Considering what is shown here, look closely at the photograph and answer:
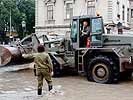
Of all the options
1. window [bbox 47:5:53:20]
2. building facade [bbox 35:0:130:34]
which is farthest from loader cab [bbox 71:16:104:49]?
window [bbox 47:5:53:20]

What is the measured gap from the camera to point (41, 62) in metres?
12.4

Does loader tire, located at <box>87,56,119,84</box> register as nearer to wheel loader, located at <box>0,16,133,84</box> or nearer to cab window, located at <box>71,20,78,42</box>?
wheel loader, located at <box>0,16,133,84</box>

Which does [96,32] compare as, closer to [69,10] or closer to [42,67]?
[42,67]

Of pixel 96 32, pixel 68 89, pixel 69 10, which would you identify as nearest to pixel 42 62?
pixel 68 89

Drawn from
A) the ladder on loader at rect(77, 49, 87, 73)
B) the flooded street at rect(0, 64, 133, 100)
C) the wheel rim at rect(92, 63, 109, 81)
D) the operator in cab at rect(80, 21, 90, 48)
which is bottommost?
the flooded street at rect(0, 64, 133, 100)

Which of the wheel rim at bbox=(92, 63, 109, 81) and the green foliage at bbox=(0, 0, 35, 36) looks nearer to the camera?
the wheel rim at bbox=(92, 63, 109, 81)

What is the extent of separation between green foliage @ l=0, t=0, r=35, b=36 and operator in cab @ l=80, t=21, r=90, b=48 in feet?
174

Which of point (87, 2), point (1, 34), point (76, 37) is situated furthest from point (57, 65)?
point (1, 34)

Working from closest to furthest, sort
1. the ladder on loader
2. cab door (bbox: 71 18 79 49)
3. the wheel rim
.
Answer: the wheel rim < the ladder on loader < cab door (bbox: 71 18 79 49)

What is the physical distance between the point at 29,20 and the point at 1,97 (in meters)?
65.2

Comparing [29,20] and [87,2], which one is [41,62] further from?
[29,20]

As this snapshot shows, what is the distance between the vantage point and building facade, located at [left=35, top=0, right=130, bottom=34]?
1806 inches

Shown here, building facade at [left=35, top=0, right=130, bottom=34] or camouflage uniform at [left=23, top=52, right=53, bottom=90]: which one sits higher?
building facade at [left=35, top=0, right=130, bottom=34]

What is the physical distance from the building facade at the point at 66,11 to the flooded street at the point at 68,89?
28.2 m
